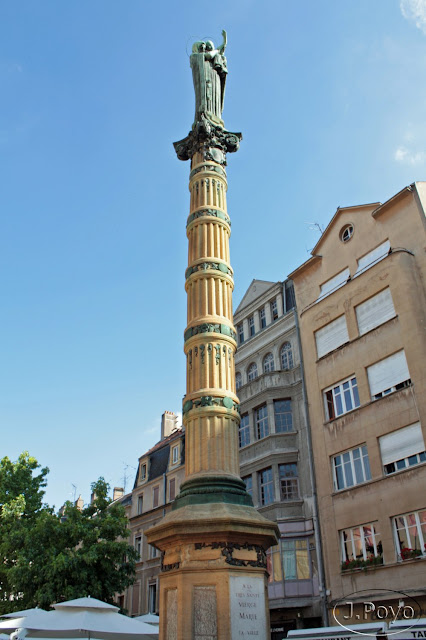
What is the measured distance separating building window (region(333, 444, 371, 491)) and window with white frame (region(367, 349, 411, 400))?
7.04 feet

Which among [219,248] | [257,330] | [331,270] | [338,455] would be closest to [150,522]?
[257,330]

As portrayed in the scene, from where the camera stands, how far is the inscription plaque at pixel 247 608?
9.00 metres

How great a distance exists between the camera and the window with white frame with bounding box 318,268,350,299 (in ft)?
80.3

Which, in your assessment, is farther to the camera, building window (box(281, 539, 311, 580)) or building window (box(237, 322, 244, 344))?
building window (box(237, 322, 244, 344))

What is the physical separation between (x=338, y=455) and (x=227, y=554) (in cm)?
1337

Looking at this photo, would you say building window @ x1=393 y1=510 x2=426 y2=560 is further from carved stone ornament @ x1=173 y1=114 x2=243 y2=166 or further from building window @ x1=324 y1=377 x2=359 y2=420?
carved stone ornament @ x1=173 y1=114 x2=243 y2=166

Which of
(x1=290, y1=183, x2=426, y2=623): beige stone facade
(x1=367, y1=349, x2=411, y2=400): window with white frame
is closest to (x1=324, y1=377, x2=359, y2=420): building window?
(x1=290, y1=183, x2=426, y2=623): beige stone facade

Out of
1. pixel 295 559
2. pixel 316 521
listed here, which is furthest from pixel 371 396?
pixel 295 559

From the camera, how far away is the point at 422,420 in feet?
61.0

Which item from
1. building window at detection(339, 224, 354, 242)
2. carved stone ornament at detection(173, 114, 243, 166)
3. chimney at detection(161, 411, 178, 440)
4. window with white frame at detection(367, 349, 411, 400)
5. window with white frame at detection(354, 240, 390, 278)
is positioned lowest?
window with white frame at detection(367, 349, 411, 400)

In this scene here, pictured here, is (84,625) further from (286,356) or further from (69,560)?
(286,356)

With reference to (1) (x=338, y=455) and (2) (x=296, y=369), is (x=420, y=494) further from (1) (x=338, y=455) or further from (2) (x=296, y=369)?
(2) (x=296, y=369)

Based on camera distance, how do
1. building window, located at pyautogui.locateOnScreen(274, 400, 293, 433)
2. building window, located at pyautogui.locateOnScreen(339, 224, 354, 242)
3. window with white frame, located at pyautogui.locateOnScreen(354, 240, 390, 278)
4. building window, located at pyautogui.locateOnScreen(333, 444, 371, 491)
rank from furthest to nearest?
building window, located at pyautogui.locateOnScreen(274, 400, 293, 433) → building window, located at pyautogui.locateOnScreen(339, 224, 354, 242) → window with white frame, located at pyautogui.locateOnScreen(354, 240, 390, 278) → building window, located at pyautogui.locateOnScreen(333, 444, 371, 491)

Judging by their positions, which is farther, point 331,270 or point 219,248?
point 331,270
